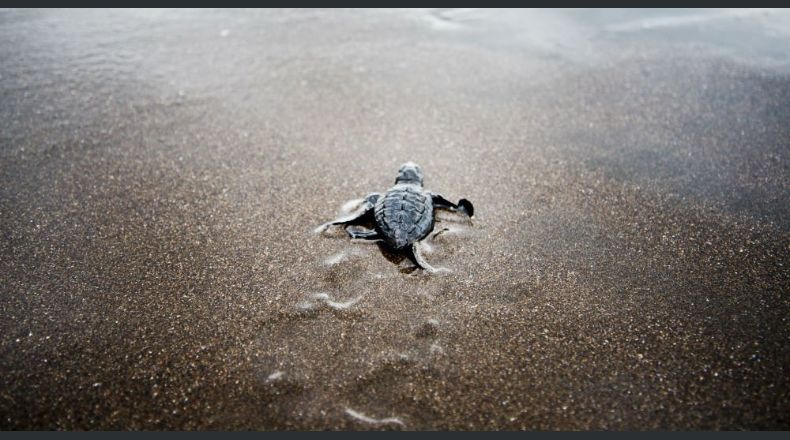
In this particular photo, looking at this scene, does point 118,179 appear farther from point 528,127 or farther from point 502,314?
point 528,127

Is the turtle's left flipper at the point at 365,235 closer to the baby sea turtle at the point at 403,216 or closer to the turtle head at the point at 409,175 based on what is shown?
the baby sea turtle at the point at 403,216

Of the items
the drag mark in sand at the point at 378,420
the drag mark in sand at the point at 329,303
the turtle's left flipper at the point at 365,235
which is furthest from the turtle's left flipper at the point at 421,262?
the drag mark in sand at the point at 378,420

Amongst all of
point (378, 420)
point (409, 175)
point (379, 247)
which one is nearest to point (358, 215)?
point (379, 247)

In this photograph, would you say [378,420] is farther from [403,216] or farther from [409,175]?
[409,175]

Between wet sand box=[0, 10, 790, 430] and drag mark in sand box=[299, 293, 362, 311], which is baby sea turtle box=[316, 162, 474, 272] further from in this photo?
drag mark in sand box=[299, 293, 362, 311]

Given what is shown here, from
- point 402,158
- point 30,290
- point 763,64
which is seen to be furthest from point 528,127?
point 30,290

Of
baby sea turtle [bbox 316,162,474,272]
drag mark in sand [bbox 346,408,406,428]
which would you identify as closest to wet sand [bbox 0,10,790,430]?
drag mark in sand [bbox 346,408,406,428]
